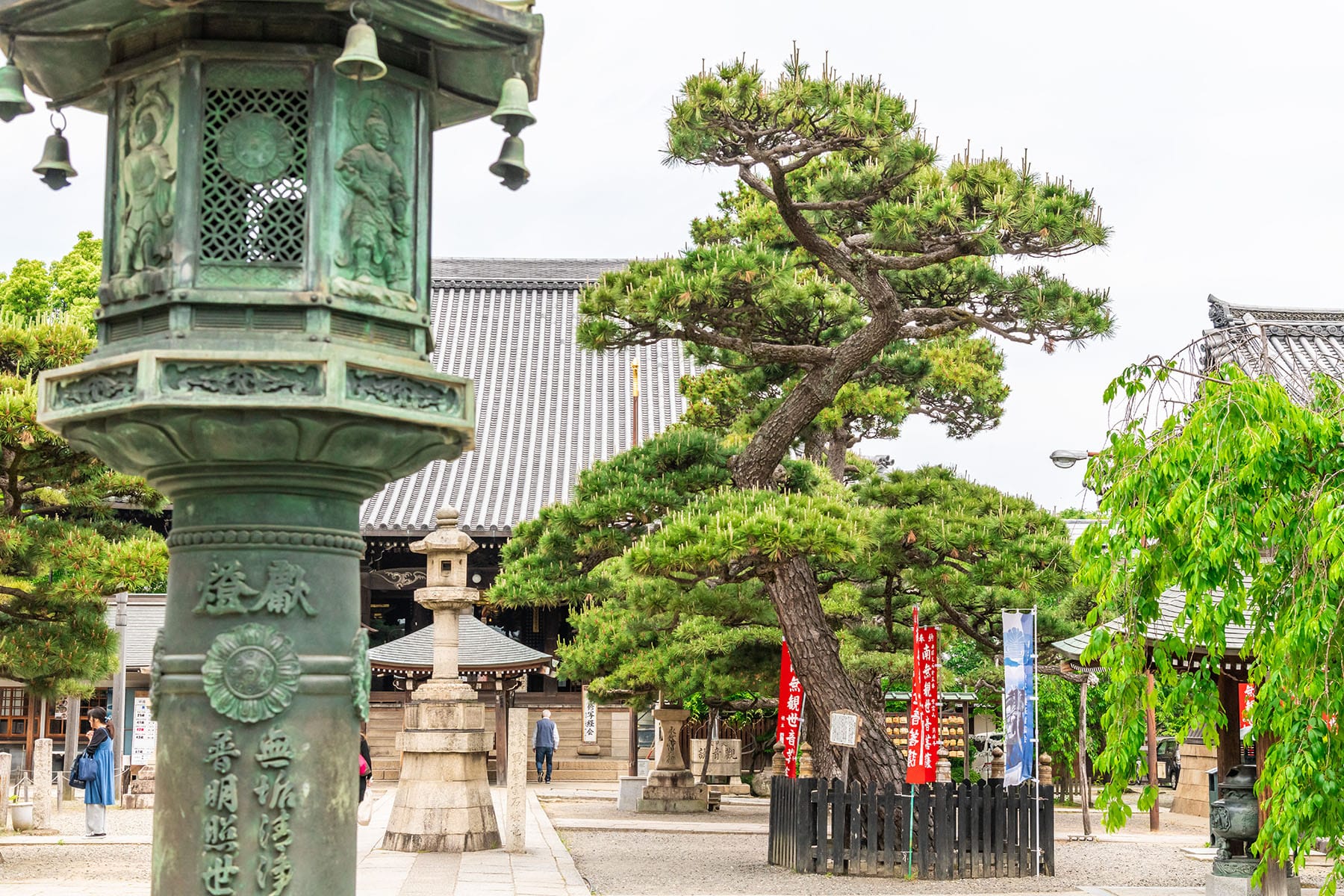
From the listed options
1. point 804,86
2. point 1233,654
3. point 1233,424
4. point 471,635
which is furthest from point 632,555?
point 471,635

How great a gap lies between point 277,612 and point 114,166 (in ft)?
6.30

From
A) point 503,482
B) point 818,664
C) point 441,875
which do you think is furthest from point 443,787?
point 503,482

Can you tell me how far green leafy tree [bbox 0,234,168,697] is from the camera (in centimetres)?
1287

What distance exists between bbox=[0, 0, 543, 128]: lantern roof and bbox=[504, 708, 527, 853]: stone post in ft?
36.3

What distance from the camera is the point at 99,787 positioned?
1697cm

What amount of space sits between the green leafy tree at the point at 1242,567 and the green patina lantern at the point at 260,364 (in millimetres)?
4320

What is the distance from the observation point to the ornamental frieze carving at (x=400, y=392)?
489 centimetres

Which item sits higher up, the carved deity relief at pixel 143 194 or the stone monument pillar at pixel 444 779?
the carved deity relief at pixel 143 194

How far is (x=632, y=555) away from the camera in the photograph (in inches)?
481

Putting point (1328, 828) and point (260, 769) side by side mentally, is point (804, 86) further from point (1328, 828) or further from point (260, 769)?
point (260, 769)

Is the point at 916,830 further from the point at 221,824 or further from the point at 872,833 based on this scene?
the point at 221,824

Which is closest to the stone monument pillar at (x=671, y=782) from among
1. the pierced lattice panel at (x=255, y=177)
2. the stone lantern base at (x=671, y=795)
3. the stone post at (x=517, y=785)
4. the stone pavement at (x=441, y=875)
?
the stone lantern base at (x=671, y=795)

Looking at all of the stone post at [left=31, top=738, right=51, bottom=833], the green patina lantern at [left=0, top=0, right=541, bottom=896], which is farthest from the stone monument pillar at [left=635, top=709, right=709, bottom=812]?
the green patina lantern at [left=0, top=0, right=541, bottom=896]

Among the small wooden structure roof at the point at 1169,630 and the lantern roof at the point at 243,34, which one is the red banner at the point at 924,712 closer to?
the small wooden structure roof at the point at 1169,630
